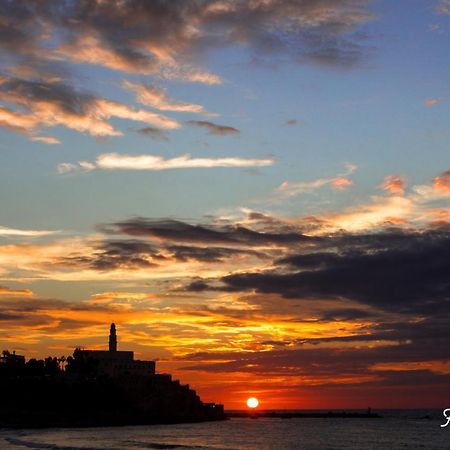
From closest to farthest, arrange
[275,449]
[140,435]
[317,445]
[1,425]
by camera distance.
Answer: [275,449]
[317,445]
[140,435]
[1,425]

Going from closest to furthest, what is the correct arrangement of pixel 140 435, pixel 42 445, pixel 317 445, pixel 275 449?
pixel 42 445 < pixel 275 449 < pixel 317 445 < pixel 140 435

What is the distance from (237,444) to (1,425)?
75.0 metres

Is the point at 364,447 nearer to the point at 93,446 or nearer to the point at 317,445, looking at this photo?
the point at 317,445

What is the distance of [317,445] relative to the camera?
6289 inches

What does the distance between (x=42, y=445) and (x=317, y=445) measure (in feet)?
208

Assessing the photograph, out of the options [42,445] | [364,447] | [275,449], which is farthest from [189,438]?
[42,445]

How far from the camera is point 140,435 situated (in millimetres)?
172125

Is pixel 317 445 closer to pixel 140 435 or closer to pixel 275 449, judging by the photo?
pixel 275 449

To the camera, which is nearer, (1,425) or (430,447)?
(430,447)

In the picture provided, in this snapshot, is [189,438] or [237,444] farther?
[189,438]

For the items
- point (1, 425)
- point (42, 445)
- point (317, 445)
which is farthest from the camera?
point (1, 425)

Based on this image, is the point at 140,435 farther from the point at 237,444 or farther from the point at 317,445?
the point at 317,445

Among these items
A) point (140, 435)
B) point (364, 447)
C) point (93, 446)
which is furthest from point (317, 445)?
point (93, 446)

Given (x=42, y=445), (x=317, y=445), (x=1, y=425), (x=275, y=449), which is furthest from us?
(x=1, y=425)
